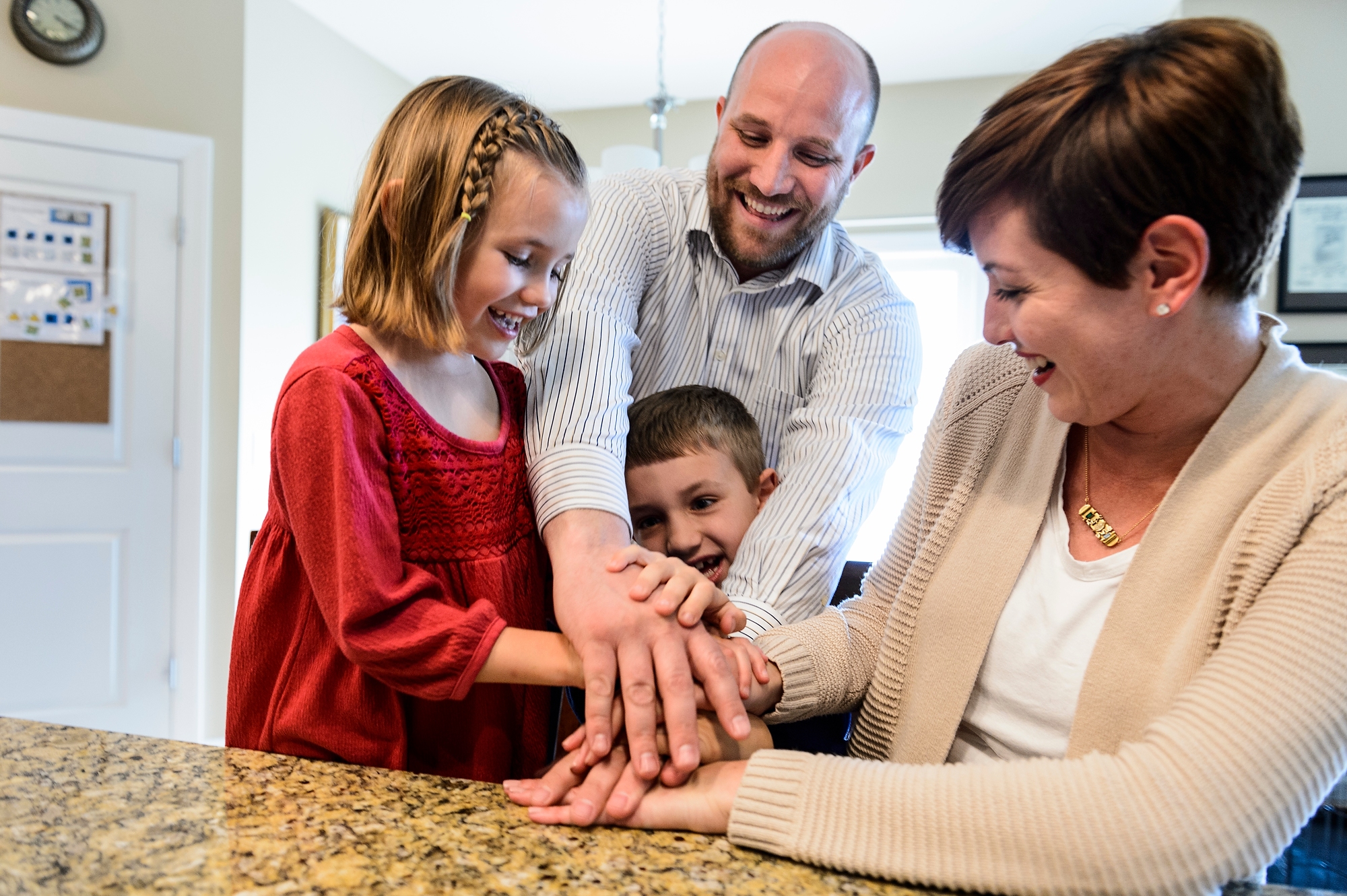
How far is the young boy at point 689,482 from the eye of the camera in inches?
52.7

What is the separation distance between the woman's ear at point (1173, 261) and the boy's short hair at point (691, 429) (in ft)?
2.21

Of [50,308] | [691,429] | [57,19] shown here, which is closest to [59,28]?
[57,19]

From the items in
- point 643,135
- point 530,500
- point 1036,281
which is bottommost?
point 530,500

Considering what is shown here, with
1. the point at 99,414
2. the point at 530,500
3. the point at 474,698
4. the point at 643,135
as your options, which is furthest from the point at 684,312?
the point at 643,135

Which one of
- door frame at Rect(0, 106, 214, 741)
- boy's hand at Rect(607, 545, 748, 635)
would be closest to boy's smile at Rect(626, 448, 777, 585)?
boy's hand at Rect(607, 545, 748, 635)

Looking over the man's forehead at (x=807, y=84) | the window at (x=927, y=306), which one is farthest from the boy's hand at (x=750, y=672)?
the window at (x=927, y=306)

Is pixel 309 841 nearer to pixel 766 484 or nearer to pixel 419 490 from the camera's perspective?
pixel 419 490

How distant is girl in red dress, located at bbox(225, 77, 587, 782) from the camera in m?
0.90

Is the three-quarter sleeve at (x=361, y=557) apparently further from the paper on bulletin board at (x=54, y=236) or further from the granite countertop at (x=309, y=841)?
the paper on bulletin board at (x=54, y=236)

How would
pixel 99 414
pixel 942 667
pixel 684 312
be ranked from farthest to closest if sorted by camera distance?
pixel 99 414 → pixel 684 312 → pixel 942 667

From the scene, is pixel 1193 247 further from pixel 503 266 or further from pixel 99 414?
pixel 99 414

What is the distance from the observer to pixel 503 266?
106 cm

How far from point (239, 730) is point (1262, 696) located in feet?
3.34

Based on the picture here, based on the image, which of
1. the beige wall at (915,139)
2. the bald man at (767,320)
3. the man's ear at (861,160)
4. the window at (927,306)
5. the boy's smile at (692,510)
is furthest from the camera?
the window at (927,306)
